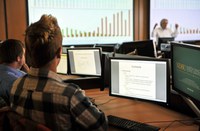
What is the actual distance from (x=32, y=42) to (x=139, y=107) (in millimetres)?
1144

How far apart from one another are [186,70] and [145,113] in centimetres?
50

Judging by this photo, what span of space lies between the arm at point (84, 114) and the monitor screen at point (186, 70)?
2.01 ft

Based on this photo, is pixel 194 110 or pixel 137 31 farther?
pixel 137 31

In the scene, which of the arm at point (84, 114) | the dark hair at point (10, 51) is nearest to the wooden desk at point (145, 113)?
the arm at point (84, 114)

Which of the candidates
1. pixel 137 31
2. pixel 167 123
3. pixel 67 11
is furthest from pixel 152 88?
pixel 137 31

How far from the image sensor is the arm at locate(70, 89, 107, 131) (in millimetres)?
1356

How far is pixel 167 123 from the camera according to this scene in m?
1.89

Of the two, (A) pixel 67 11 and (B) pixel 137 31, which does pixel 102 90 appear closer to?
(A) pixel 67 11

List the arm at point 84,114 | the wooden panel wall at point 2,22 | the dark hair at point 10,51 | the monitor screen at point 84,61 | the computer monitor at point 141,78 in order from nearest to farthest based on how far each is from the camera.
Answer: the arm at point 84,114
the computer monitor at point 141,78
the dark hair at point 10,51
the monitor screen at point 84,61
the wooden panel wall at point 2,22

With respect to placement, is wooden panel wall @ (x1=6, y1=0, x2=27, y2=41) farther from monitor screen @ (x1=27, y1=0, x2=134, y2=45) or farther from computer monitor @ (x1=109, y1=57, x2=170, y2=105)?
computer monitor @ (x1=109, y1=57, x2=170, y2=105)

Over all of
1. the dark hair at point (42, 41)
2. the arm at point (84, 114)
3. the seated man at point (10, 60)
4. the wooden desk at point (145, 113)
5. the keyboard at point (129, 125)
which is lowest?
the wooden desk at point (145, 113)

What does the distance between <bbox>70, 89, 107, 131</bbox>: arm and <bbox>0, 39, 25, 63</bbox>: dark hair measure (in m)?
1.27

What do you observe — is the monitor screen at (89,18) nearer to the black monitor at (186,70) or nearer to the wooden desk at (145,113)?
the wooden desk at (145,113)

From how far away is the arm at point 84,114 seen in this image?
4.45 feet
